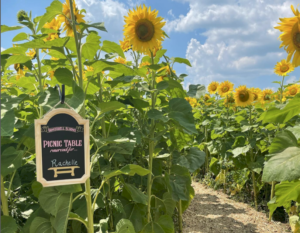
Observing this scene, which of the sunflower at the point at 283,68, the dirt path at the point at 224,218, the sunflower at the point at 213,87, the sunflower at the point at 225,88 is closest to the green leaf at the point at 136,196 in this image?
the dirt path at the point at 224,218

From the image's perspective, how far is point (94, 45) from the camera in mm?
1472

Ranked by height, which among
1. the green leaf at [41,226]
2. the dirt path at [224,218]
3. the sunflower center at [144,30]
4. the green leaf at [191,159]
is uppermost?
the sunflower center at [144,30]

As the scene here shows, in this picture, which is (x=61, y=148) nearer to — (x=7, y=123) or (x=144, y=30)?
(x=7, y=123)

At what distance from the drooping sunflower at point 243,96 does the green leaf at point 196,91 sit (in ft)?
7.03

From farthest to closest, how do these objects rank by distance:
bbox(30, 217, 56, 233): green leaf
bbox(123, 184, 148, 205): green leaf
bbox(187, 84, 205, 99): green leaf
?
bbox(187, 84, 205, 99): green leaf, bbox(123, 184, 148, 205): green leaf, bbox(30, 217, 56, 233): green leaf

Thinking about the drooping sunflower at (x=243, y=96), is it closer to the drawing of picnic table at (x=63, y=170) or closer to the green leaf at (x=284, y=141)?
the green leaf at (x=284, y=141)

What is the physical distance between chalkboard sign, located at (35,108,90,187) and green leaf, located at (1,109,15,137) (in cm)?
10

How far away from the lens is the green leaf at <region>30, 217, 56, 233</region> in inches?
57.4

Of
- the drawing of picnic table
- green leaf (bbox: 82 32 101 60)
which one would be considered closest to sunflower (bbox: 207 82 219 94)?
green leaf (bbox: 82 32 101 60)

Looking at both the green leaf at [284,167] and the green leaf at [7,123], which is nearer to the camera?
the green leaf at [7,123]

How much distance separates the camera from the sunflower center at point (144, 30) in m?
2.03

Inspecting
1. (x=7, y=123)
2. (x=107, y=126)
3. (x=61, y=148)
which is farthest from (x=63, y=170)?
(x=107, y=126)

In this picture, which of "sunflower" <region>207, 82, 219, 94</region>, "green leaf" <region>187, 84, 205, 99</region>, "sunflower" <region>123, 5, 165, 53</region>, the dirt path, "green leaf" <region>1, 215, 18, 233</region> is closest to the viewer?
"green leaf" <region>1, 215, 18, 233</region>

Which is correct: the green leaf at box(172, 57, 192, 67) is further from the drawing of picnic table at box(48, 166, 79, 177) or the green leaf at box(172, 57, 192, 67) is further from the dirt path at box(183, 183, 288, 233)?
the dirt path at box(183, 183, 288, 233)
